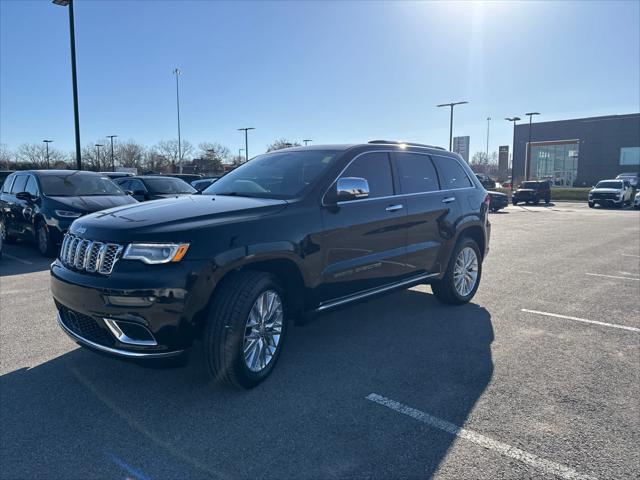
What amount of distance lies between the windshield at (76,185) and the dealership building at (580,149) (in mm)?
57409

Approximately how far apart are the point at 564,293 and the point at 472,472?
4785 mm

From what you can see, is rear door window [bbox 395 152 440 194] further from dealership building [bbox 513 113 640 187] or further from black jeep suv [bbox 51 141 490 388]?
dealership building [bbox 513 113 640 187]

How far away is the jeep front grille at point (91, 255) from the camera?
318 cm

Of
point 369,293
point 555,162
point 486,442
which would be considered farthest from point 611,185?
point 555,162

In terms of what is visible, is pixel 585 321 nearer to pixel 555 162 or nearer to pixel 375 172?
pixel 375 172

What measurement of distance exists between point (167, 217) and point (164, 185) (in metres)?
10.5

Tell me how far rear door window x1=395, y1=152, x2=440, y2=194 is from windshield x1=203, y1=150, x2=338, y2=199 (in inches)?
36.0

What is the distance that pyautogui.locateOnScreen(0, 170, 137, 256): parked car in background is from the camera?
872 cm

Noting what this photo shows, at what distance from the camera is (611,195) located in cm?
2864

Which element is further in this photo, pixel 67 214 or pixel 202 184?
pixel 202 184

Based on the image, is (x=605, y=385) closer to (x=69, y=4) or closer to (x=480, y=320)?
(x=480, y=320)

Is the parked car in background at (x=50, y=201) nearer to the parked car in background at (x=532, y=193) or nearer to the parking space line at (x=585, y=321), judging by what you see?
the parking space line at (x=585, y=321)

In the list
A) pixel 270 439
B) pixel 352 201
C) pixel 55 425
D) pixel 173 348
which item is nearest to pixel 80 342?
pixel 55 425

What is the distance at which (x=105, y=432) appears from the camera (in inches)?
116
